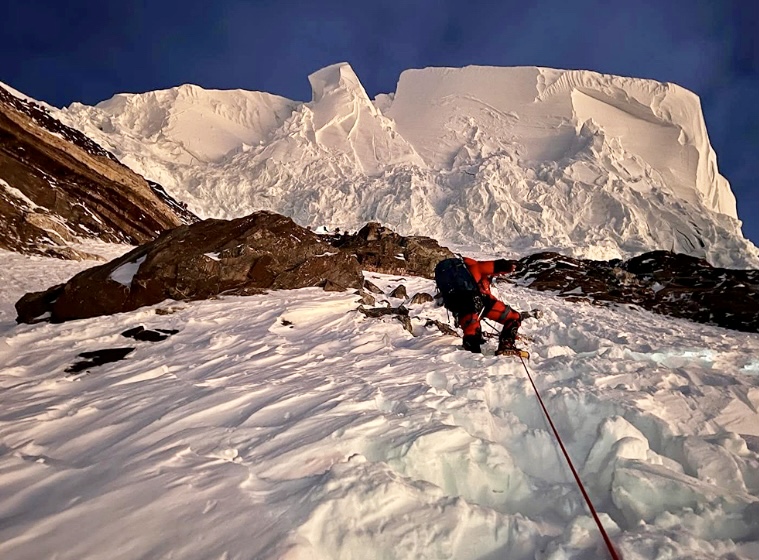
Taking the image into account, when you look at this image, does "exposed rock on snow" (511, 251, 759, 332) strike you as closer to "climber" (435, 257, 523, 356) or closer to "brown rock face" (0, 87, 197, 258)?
"climber" (435, 257, 523, 356)

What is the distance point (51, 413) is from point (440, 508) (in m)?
3.12

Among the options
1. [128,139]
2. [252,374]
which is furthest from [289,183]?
[252,374]

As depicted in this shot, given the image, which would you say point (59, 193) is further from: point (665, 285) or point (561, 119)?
point (561, 119)

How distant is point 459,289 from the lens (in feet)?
17.1

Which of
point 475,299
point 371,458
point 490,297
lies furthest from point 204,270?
point 371,458

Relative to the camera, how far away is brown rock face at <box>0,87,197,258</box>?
14.7m

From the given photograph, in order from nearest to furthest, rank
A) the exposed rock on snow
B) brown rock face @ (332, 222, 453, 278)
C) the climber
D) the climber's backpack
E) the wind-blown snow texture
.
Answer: the climber, the climber's backpack, the exposed rock on snow, brown rock face @ (332, 222, 453, 278), the wind-blown snow texture

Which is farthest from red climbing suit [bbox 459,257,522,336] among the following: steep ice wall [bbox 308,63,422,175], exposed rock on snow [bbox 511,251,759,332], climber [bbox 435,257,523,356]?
steep ice wall [bbox 308,63,422,175]

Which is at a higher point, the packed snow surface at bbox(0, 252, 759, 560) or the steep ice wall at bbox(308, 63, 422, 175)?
the steep ice wall at bbox(308, 63, 422, 175)

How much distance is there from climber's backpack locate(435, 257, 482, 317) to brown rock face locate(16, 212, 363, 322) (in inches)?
150

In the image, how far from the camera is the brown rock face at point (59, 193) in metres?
14.7

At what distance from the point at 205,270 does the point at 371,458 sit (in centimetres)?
663

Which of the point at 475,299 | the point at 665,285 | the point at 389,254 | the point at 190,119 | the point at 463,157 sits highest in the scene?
the point at 190,119

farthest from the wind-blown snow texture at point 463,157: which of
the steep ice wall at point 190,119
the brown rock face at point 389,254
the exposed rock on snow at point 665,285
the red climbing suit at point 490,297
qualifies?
the red climbing suit at point 490,297
